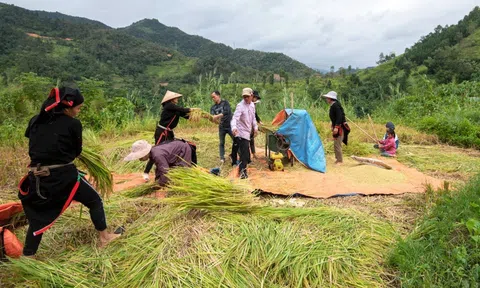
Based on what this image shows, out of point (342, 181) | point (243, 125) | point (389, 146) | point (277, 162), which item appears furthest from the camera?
point (389, 146)

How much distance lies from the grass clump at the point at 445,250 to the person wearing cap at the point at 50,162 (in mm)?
2443

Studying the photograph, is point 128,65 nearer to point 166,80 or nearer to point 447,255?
point 166,80

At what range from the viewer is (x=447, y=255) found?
2291 millimetres

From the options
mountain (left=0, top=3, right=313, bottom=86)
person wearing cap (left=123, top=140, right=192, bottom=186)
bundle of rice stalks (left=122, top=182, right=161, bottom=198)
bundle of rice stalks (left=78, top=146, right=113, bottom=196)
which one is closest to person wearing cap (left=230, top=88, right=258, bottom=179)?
person wearing cap (left=123, top=140, right=192, bottom=186)

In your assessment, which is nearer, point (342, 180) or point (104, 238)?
point (104, 238)

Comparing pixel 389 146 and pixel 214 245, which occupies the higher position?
pixel 389 146

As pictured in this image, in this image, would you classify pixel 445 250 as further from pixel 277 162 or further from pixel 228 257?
pixel 277 162

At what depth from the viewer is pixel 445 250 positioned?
7.59 ft

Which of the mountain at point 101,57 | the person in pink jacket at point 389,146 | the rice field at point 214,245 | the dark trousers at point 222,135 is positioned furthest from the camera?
the mountain at point 101,57

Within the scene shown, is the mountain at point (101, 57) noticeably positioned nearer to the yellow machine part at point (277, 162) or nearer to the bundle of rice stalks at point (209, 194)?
the yellow machine part at point (277, 162)

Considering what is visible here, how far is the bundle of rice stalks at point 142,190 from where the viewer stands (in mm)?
3771

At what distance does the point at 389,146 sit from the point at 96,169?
5.09 m

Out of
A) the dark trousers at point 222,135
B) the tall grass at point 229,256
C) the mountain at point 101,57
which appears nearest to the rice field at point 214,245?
the tall grass at point 229,256

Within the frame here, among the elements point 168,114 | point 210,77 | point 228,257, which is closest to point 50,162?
point 228,257
